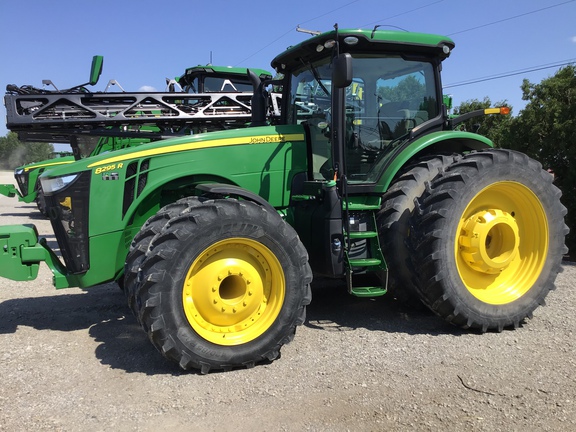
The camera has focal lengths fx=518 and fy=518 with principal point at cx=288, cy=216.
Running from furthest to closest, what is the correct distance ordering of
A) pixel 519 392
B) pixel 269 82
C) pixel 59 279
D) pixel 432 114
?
pixel 269 82, pixel 432 114, pixel 59 279, pixel 519 392

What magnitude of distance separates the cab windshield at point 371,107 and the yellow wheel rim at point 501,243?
0.94m

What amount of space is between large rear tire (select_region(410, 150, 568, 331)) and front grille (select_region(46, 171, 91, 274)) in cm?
268

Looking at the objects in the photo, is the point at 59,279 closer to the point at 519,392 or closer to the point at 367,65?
the point at 367,65

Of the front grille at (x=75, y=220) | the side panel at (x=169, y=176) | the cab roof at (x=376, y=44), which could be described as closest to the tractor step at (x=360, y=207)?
the side panel at (x=169, y=176)

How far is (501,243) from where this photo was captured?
187 inches

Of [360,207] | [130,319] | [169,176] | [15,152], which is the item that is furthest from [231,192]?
[15,152]

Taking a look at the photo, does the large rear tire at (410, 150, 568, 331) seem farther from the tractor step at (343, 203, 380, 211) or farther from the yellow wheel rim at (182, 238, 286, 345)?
the yellow wheel rim at (182, 238, 286, 345)

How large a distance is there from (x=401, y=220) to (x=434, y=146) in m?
0.98

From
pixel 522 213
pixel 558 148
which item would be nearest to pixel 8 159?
pixel 558 148

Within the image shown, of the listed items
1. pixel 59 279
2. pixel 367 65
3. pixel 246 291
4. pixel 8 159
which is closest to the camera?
pixel 246 291

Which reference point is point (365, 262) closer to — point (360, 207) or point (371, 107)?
point (360, 207)

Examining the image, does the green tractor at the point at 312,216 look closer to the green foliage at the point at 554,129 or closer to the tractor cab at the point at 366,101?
the tractor cab at the point at 366,101

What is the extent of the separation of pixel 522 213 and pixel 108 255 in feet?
12.3

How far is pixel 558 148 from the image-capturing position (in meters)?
A: 13.3
